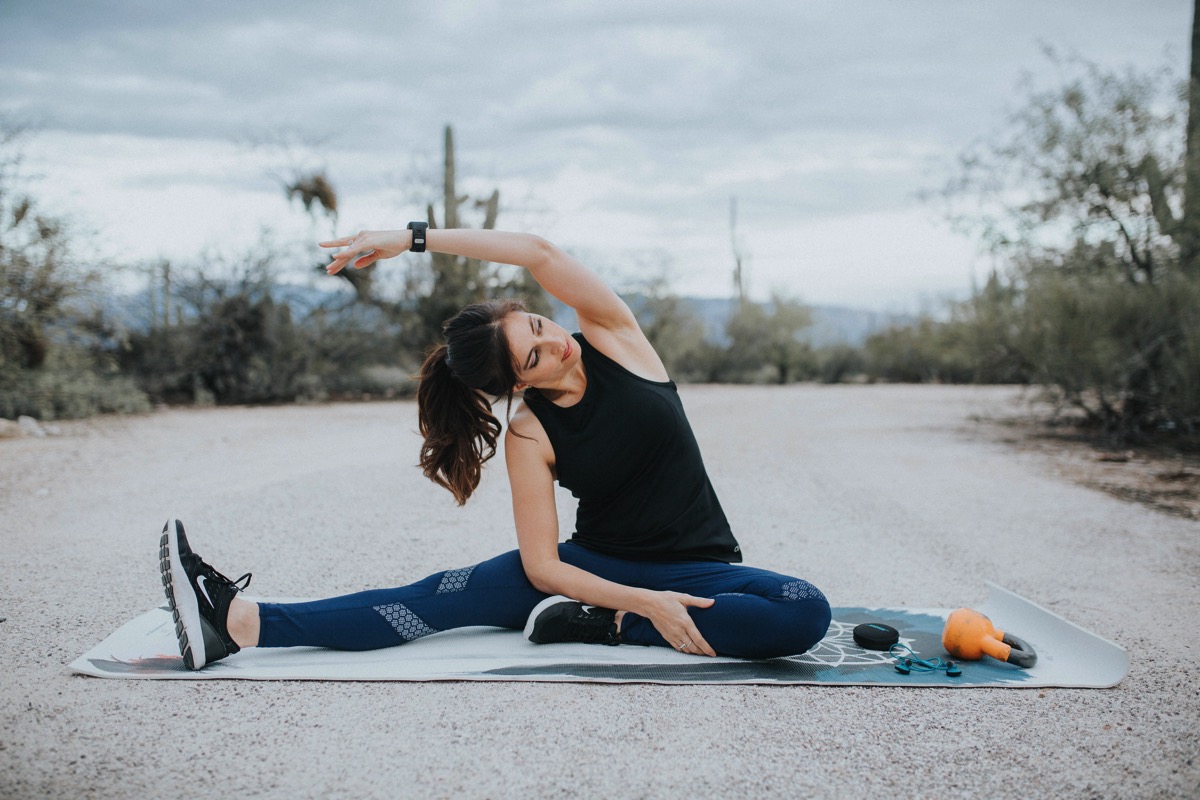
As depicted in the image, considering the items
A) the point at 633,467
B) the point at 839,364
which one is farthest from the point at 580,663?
the point at 839,364

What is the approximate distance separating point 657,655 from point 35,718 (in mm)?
1686

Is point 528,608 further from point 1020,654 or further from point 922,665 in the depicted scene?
point 1020,654

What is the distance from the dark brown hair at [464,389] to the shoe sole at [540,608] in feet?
1.42

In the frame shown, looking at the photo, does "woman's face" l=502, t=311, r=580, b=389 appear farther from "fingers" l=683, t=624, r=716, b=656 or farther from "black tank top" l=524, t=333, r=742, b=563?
"fingers" l=683, t=624, r=716, b=656

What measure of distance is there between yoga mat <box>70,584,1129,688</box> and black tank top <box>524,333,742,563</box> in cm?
36

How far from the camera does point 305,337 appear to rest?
48.0 feet

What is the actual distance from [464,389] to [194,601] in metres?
1.00

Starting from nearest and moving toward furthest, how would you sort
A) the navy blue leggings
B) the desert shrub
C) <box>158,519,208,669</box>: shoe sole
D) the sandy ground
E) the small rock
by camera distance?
1. the sandy ground
2. <box>158,519,208,669</box>: shoe sole
3. the navy blue leggings
4. the small rock
5. the desert shrub

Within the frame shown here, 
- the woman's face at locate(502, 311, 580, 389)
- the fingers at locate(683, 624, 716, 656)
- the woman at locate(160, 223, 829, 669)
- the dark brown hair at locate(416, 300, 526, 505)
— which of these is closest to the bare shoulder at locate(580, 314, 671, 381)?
the woman at locate(160, 223, 829, 669)

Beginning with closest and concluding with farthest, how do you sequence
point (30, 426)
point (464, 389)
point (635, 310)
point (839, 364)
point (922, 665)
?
1. point (922, 665)
2. point (464, 389)
3. point (30, 426)
4. point (635, 310)
5. point (839, 364)

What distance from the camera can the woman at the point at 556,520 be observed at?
8.62 feet

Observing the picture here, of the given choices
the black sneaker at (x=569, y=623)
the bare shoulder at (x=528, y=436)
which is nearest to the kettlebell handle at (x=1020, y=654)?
A: the black sneaker at (x=569, y=623)

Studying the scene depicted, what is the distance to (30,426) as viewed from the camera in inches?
365

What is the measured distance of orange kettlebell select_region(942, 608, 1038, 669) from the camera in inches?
109
